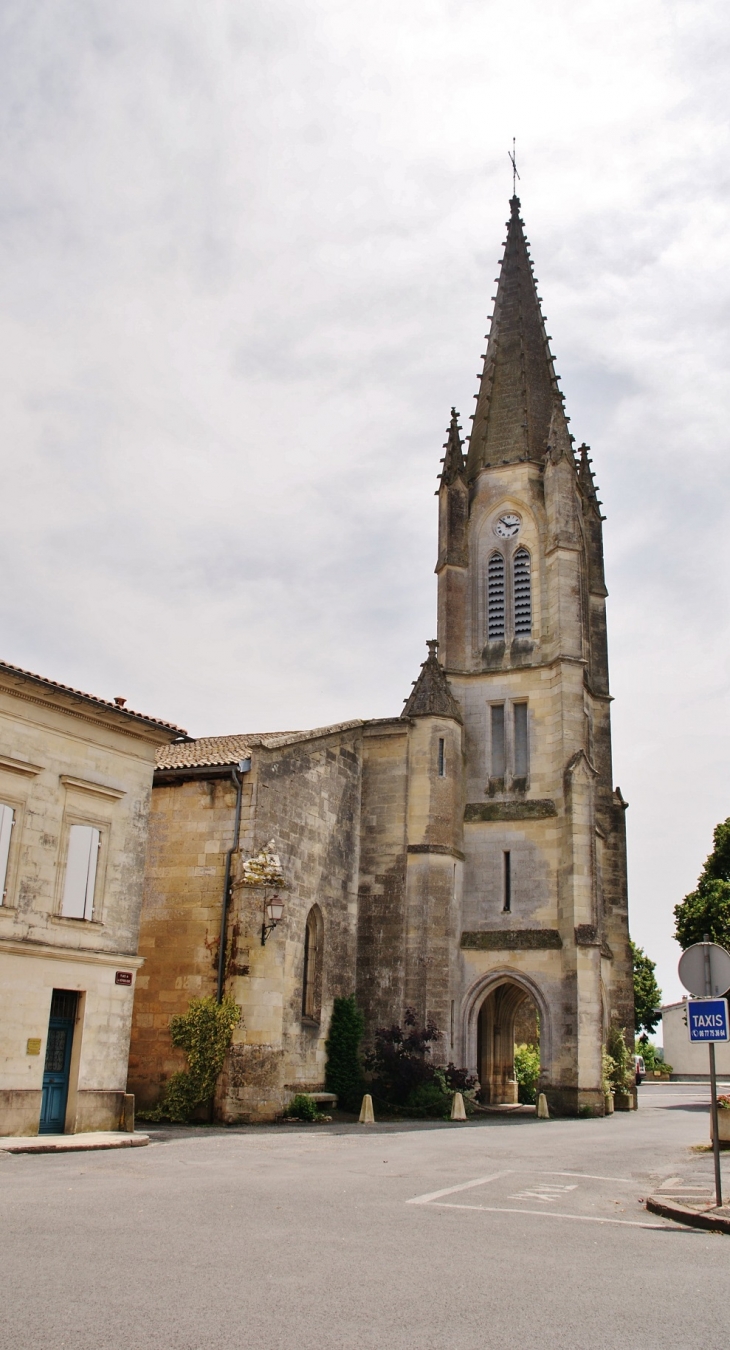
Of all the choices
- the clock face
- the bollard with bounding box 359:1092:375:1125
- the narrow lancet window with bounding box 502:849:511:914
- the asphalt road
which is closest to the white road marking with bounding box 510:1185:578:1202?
the asphalt road

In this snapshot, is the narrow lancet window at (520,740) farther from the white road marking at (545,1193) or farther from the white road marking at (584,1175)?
the white road marking at (545,1193)

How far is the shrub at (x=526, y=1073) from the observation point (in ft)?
105

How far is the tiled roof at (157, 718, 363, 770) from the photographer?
77.0 feet

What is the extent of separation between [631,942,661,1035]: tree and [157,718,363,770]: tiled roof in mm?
39483

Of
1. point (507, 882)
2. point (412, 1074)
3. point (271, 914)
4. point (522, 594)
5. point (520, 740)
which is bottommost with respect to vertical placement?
point (412, 1074)

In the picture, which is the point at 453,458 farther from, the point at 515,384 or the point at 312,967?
the point at 312,967

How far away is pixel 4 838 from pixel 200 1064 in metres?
6.88

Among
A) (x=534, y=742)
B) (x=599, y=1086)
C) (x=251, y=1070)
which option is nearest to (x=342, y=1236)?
(x=251, y=1070)

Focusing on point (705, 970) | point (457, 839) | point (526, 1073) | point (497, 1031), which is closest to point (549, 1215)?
point (705, 970)

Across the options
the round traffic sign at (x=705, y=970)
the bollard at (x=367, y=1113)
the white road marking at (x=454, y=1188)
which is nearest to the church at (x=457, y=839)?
the bollard at (x=367, y=1113)

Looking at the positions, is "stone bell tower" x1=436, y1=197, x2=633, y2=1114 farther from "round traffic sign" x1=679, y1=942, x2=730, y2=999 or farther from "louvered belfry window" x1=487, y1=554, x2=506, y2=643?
"round traffic sign" x1=679, y1=942, x2=730, y2=999

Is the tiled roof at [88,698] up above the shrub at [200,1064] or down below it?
above

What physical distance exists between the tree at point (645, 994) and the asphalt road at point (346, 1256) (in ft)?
163

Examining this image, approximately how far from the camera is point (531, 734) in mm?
30422
